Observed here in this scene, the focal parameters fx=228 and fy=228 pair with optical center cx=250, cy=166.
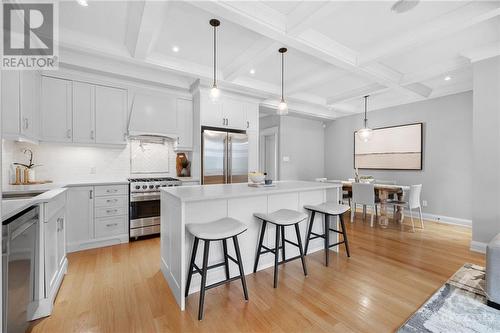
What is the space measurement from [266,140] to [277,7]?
15.5ft

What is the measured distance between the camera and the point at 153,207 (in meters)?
3.64

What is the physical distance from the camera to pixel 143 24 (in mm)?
2391

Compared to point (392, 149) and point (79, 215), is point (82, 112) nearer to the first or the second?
point (79, 215)

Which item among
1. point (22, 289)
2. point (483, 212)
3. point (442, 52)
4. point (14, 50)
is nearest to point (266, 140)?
point (442, 52)

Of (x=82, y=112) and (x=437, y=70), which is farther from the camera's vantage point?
(x=437, y=70)

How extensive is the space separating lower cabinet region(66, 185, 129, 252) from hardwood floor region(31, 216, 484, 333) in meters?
0.19

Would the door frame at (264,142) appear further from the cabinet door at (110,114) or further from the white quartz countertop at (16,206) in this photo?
the white quartz countertop at (16,206)

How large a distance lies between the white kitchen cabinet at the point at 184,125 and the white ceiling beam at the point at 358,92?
3306 millimetres

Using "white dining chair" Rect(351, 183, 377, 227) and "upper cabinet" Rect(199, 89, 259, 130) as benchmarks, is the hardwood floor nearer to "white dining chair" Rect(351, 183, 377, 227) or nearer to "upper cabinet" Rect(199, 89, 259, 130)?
"white dining chair" Rect(351, 183, 377, 227)

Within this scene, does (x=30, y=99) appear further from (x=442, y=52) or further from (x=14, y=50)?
(x=442, y=52)

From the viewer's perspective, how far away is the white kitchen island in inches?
78.4

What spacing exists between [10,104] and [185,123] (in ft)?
7.56

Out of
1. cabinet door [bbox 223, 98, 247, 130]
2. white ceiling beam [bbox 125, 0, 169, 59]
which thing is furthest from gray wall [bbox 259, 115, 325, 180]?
white ceiling beam [bbox 125, 0, 169, 59]

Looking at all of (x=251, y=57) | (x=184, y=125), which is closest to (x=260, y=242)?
(x=251, y=57)
